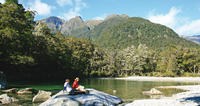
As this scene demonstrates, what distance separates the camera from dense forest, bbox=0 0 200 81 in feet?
108

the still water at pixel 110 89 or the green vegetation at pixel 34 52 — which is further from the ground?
the green vegetation at pixel 34 52

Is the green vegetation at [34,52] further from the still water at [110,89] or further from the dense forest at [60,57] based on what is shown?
the still water at [110,89]

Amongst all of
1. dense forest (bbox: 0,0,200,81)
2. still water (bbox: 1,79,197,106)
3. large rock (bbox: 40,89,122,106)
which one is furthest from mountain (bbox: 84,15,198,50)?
large rock (bbox: 40,89,122,106)

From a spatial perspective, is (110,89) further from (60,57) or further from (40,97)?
(60,57)

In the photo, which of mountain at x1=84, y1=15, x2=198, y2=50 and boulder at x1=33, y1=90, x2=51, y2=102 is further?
mountain at x1=84, y1=15, x2=198, y2=50

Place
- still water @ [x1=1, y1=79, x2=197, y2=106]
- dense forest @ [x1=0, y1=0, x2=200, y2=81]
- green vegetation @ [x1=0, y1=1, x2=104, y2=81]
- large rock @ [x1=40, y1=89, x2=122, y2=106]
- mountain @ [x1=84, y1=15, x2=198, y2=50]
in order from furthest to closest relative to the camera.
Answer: mountain @ [x1=84, y1=15, x2=198, y2=50]
dense forest @ [x1=0, y1=0, x2=200, y2=81]
green vegetation @ [x1=0, y1=1, x2=104, y2=81]
still water @ [x1=1, y1=79, x2=197, y2=106]
large rock @ [x1=40, y1=89, x2=122, y2=106]

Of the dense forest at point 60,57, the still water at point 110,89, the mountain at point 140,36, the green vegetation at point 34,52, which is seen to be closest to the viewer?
the still water at point 110,89

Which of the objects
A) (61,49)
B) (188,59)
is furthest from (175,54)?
(61,49)

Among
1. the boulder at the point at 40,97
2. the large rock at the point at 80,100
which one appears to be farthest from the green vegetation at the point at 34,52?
the large rock at the point at 80,100

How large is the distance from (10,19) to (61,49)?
2423 centimetres

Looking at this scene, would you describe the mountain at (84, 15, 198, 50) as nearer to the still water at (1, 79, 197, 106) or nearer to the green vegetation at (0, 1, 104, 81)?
the green vegetation at (0, 1, 104, 81)

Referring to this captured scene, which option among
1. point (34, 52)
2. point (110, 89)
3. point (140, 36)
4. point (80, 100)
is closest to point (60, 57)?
point (34, 52)

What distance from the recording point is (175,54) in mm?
60406

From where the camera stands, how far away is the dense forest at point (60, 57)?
3288 centimetres
